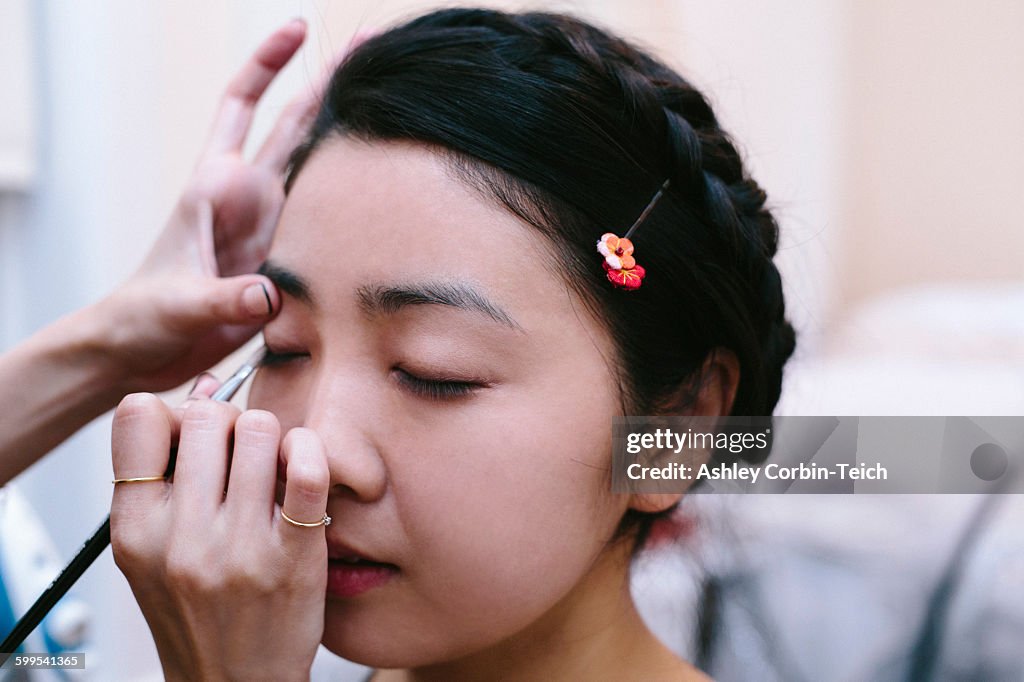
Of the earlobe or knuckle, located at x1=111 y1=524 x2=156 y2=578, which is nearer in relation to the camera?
knuckle, located at x1=111 y1=524 x2=156 y2=578

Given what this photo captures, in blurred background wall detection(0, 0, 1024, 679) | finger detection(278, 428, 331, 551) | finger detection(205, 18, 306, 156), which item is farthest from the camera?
blurred background wall detection(0, 0, 1024, 679)

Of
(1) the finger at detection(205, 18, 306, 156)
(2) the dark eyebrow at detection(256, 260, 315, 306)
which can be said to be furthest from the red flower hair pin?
(1) the finger at detection(205, 18, 306, 156)

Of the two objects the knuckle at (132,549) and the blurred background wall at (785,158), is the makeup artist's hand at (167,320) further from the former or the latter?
the blurred background wall at (785,158)

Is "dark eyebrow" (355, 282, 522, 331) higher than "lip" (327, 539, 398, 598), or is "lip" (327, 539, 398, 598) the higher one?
"dark eyebrow" (355, 282, 522, 331)

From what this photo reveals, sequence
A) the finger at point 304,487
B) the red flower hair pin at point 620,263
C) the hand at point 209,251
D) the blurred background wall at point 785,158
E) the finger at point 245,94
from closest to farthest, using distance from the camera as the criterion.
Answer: the finger at point 304,487
the red flower hair pin at point 620,263
the hand at point 209,251
the finger at point 245,94
the blurred background wall at point 785,158

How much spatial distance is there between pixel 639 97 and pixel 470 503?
0.34m

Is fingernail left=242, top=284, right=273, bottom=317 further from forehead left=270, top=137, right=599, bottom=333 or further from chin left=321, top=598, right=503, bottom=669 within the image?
chin left=321, top=598, right=503, bottom=669

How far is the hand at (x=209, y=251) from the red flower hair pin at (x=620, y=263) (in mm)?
332

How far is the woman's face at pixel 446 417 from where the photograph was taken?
2.18ft

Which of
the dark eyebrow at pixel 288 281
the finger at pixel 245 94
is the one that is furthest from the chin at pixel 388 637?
the finger at pixel 245 94

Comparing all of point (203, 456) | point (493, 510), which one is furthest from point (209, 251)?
point (493, 510)

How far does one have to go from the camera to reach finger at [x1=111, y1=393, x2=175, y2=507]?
2.14 ft

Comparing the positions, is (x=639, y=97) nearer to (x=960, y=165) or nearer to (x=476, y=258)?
(x=476, y=258)

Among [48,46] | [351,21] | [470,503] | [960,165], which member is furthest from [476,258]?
[960,165]
